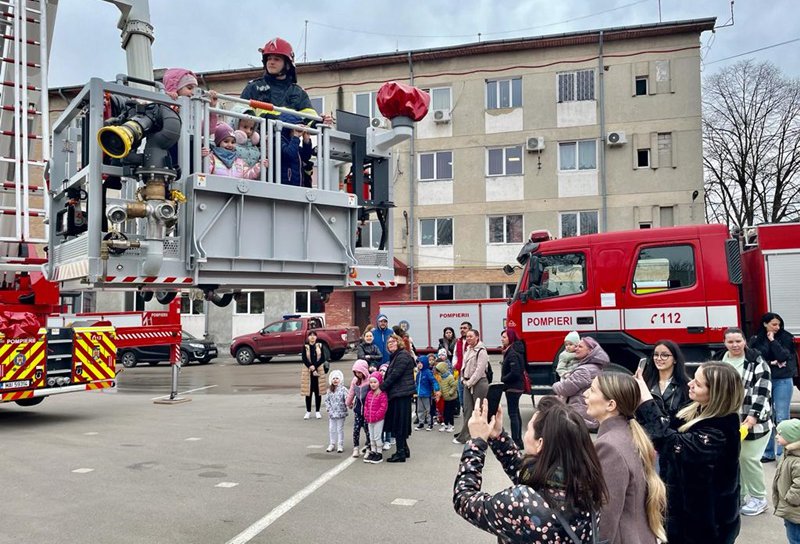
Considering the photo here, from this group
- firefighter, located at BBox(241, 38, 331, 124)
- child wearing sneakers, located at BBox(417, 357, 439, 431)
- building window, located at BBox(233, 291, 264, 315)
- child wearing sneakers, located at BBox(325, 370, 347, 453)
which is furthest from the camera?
building window, located at BBox(233, 291, 264, 315)

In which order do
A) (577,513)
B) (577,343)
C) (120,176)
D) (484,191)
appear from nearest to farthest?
(577,513) → (120,176) → (577,343) → (484,191)

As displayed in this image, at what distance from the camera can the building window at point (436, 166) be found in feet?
91.4

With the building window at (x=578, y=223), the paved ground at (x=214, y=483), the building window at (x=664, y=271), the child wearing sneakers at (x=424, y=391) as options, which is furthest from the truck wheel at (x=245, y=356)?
the building window at (x=664, y=271)

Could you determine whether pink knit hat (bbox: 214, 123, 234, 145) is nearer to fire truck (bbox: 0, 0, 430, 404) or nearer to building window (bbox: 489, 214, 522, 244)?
fire truck (bbox: 0, 0, 430, 404)

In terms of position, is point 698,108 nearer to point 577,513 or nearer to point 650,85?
point 650,85

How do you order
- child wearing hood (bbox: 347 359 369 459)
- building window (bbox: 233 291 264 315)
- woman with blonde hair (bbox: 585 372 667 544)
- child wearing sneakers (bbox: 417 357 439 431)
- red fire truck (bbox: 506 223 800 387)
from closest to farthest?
woman with blonde hair (bbox: 585 372 667 544) < child wearing hood (bbox: 347 359 369 459) < red fire truck (bbox: 506 223 800 387) < child wearing sneakers (bbox: 417 357 439 431) < building window (bbox: 233 291 264 315)

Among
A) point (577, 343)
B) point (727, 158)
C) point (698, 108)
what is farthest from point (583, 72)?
point (577, 343)

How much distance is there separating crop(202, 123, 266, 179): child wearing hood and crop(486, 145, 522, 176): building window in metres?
23.3

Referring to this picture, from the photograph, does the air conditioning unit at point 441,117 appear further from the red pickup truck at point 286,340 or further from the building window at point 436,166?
the red pickup truck at point 286,340

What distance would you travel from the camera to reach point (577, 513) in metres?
2.44

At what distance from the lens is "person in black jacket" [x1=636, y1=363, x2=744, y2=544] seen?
135 inches

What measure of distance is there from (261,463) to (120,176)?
4698 millimetres

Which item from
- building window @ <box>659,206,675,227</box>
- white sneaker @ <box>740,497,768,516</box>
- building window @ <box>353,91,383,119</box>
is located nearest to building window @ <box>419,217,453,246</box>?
building window @ <box>353,91,383,119</box>

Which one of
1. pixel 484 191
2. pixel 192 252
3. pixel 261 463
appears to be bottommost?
pixel 261 463
